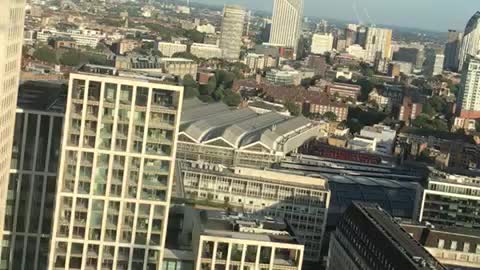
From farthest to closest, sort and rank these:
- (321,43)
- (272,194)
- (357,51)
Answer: (321,43) < (357,51) < (272,194)

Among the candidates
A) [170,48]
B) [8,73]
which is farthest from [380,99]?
[8,73]

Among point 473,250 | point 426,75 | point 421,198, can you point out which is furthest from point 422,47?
point 473,250

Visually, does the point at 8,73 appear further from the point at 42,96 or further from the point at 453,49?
the point at 453,49

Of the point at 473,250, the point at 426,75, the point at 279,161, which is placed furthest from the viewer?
the point at 426,75

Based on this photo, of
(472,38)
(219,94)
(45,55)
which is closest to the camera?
(45,55)

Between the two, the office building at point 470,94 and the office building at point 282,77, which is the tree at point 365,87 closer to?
the office building at point 282,77

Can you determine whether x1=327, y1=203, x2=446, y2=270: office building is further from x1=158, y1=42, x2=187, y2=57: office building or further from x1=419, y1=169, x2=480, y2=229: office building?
x1=158, y1=42, x2=187, y2=57: office building

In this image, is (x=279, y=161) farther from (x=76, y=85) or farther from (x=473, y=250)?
(x=76, y=85)
